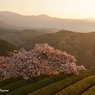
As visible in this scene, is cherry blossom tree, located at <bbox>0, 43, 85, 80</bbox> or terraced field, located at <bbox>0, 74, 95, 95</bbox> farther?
cherry blossom tree, located at <bbox>0, 43, 85, 80</bbox>

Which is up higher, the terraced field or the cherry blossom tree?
the cherry blossom tree

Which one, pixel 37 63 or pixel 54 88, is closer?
pixel 54 88

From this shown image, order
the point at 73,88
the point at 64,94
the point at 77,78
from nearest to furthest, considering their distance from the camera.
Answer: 1. the point at 64,94
2. the point at 73,88
3. the point at 77,78

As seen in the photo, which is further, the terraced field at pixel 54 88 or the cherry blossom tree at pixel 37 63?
the cherry blossom tree at pixel 37 63

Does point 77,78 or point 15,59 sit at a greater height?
point 15,59

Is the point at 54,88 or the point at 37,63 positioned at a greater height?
the point at 37,63

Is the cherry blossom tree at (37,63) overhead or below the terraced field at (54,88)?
overhead

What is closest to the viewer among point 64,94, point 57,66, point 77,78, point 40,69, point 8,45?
point 64,94

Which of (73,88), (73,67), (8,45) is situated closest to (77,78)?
(73,67)

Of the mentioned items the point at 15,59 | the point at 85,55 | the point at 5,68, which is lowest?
the point at 85,55

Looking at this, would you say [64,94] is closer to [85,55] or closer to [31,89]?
[31,89]

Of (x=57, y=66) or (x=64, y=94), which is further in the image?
(x=57, y=66)
